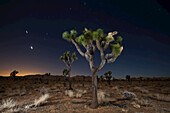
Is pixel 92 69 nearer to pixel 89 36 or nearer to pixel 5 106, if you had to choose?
pixel 89 36

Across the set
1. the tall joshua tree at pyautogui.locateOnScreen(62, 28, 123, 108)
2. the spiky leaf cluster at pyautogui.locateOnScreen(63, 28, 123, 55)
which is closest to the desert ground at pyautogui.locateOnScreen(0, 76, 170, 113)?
the tall joshua tree at pyautogui.locateOnScreen(62, 28, 123, 108)

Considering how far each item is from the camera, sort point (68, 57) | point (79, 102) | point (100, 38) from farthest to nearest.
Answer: point (68, 57)
point (79, 102)
point (100, 38)

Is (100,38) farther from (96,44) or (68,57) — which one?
(68,57)

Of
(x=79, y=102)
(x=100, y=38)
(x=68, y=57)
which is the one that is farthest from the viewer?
(x=68, y=57)

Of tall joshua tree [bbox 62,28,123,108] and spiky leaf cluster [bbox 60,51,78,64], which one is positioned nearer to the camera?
tall joshua tree [bbox 62,28,123,108]

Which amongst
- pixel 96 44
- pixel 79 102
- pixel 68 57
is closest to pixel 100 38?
pixel 96 44

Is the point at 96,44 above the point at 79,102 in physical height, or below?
above

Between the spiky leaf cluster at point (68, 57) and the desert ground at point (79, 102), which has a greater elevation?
the spiky leaf cluster at point (68, 57)

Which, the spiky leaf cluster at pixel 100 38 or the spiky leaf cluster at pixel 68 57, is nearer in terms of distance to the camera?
the spiky leaf cluster at pixel 100 38

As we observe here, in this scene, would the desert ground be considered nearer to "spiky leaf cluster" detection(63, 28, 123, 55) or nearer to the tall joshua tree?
the tall joshua tree

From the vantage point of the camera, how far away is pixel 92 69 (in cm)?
772

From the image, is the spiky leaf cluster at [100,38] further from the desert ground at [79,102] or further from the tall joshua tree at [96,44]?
the desert ground at [79,102]

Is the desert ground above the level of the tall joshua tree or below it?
below

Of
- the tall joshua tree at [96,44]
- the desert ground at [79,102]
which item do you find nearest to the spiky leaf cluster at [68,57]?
the desert ground at [79,102]
